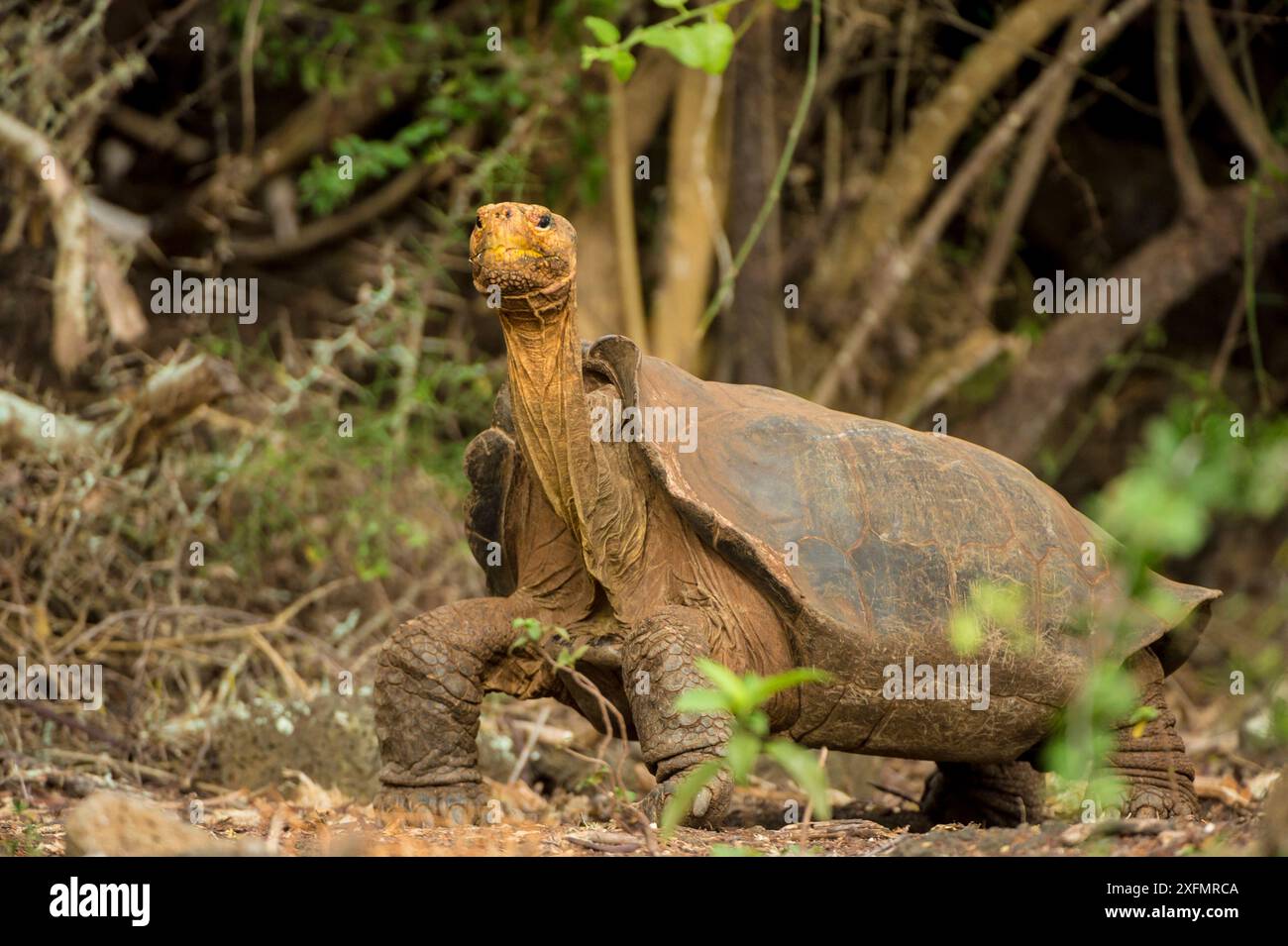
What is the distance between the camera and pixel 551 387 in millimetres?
4395

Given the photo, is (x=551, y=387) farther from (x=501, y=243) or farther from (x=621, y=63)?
(x=621, y=63)

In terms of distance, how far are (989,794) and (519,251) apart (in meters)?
2.85

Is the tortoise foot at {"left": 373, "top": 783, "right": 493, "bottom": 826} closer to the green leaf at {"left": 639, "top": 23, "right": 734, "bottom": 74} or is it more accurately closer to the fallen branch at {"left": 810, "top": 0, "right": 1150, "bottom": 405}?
the green leaf at {"left": 639, "top": 23, "right": 734, "bottom": 74}

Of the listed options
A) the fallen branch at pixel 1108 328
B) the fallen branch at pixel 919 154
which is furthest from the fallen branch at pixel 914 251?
the fallen branch at pixel 1108 328

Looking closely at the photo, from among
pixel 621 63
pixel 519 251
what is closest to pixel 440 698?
pixel 519 251

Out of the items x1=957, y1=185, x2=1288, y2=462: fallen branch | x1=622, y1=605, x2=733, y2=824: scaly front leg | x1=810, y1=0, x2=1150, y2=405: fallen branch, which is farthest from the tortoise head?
x1=957, y1=185, x2=1288, y2=462: fallen branch

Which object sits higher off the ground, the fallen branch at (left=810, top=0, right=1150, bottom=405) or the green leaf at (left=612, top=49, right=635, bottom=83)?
the fallen branch at (left=810, top=0, right=1150, bottom=405)

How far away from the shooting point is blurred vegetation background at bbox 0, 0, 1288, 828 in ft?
21.9

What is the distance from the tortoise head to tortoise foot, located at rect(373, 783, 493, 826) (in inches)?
62.4

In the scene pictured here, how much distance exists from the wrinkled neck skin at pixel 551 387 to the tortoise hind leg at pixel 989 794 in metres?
2.01

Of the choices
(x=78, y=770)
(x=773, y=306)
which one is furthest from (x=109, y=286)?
(x=773, y=306)

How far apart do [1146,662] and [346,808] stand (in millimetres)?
2685

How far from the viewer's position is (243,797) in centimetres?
559
